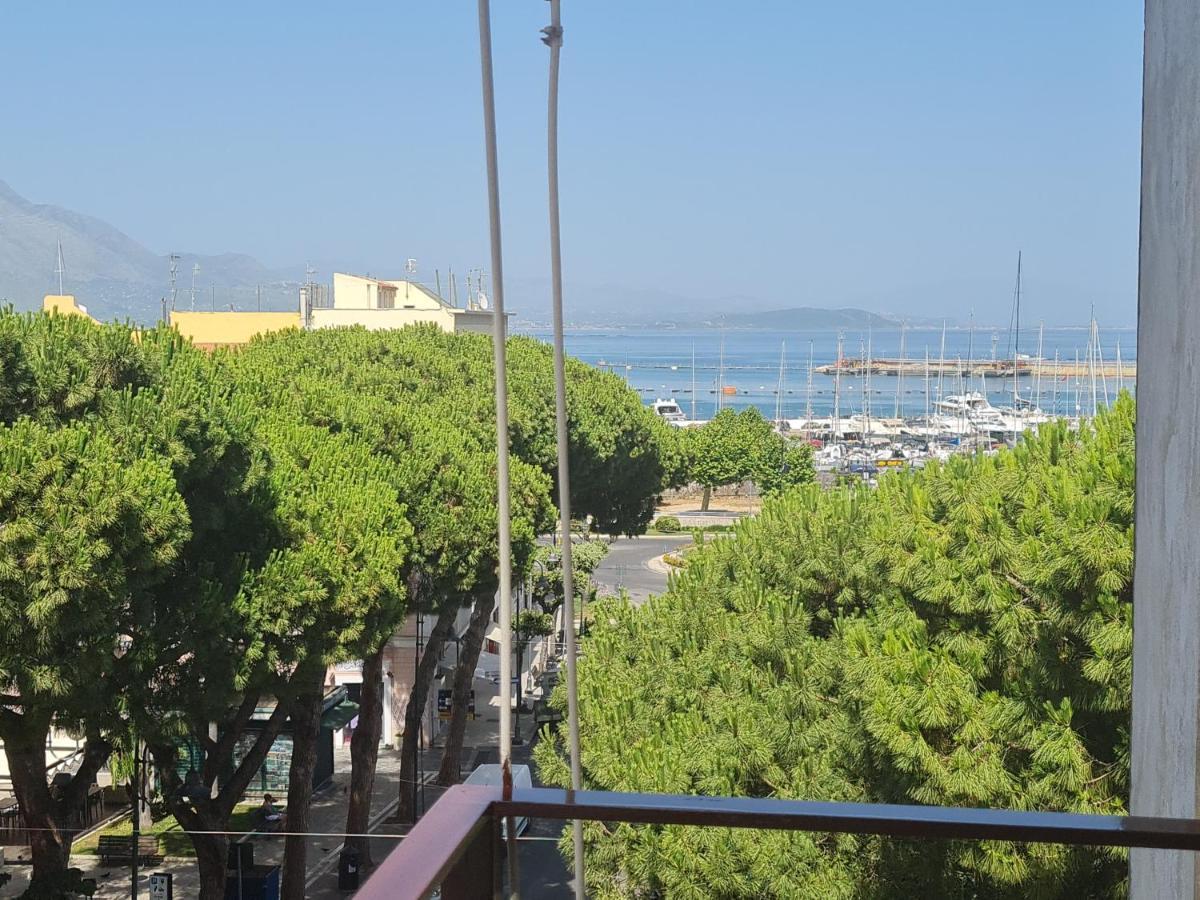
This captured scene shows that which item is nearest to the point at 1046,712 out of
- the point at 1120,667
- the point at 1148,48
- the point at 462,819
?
the point at 1120,667

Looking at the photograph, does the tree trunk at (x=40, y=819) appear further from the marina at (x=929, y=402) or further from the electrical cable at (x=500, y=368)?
the electrical cable at (x=500, y=368)

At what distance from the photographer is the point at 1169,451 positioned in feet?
8.38

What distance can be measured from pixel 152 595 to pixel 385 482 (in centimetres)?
336

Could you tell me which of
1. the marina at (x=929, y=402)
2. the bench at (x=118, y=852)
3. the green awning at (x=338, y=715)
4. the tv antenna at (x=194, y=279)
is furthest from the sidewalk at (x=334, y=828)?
the tv antenna at (x=194, y=279)

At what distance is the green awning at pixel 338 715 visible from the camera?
1805 centimetres

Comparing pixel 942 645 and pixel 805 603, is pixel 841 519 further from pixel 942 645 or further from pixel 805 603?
pixel 942 645

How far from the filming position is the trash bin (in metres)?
14.2

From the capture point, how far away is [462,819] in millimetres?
1530

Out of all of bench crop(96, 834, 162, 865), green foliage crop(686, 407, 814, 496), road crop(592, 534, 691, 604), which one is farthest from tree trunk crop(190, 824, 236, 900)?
green foliage crop(686, 407, 814, 496)

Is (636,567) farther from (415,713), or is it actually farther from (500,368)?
(500,368)

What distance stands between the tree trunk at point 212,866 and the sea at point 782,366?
33.8 metres

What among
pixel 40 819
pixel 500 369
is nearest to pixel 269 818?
pixel 40 819

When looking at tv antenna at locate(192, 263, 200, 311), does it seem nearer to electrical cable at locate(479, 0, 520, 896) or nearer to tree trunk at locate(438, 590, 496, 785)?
tree trunk at locate(438, 590, 496, 785)

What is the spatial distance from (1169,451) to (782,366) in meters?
58.9
